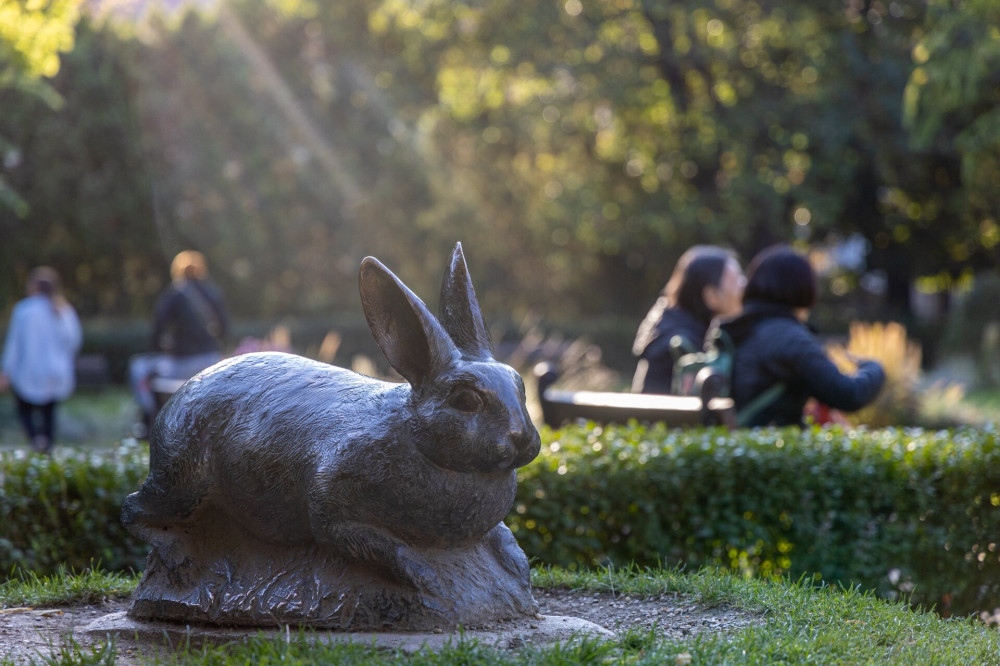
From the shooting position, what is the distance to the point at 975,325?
87.5 ft

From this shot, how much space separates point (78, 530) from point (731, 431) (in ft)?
11.5

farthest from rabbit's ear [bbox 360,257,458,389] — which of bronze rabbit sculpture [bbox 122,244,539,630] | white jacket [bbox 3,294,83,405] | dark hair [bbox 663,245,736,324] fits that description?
white jacket [bbox 3,294,83,405]

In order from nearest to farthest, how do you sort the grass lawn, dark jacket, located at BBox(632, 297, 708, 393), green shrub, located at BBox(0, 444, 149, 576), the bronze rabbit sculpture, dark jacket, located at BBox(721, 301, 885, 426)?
the grass lawn → the bronze rabbit sculpture → green shrub, located at BBox(0, 444, 149, 576) → dark jacket, located at BBox(721, 301, 885, 426) → dark jacket, located at BBox(632, 297, 708, 393)

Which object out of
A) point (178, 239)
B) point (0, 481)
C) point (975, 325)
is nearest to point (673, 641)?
point (0, 481)

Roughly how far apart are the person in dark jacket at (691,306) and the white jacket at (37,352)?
7.51 metres

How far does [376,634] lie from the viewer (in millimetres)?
3803

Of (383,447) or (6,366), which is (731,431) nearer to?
(383,447)

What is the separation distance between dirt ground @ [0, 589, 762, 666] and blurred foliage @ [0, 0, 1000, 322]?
14327 millimetres

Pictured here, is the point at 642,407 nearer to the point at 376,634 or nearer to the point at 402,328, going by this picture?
the point at 402,328

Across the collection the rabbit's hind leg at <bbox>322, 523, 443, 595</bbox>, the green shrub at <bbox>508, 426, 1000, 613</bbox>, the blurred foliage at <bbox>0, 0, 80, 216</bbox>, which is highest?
the blurred foliage at <bbox>0, 0, 80, 216</bbox>

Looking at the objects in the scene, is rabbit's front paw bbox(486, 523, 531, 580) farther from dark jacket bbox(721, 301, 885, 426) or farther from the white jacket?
the white jacket

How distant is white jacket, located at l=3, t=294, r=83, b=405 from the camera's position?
41.7 ft

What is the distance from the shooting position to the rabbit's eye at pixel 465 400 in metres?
3.73

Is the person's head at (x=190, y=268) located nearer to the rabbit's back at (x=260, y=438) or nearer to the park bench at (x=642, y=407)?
the park bench at (x=642, y=407)
